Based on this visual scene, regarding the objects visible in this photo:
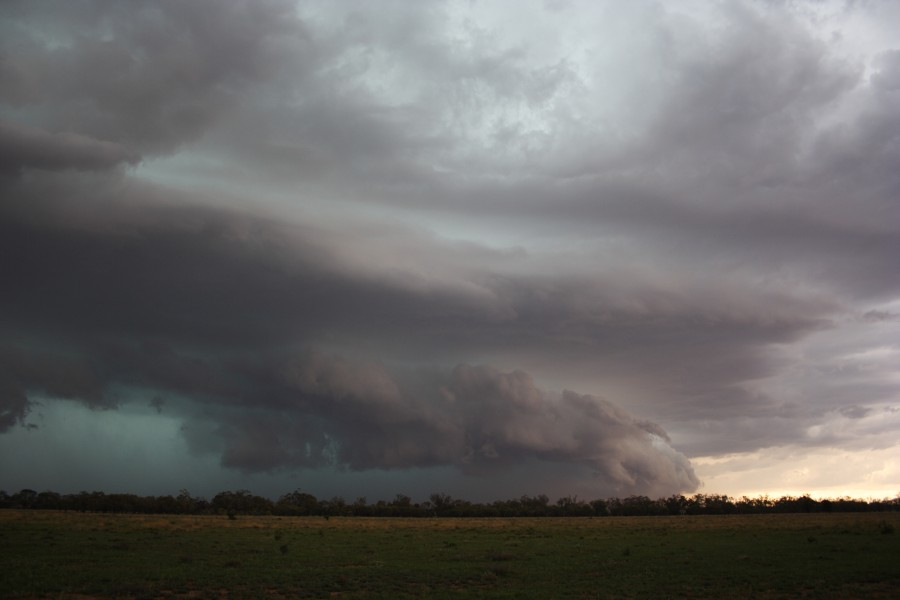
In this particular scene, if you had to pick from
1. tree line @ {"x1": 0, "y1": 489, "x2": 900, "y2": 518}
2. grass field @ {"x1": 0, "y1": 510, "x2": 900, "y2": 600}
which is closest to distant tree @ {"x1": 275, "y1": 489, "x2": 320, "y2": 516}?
tree line @ {"x1": 0, "y1": 489, "x2": 900, "y2": 518}

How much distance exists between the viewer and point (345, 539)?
200 feet

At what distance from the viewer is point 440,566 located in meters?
41.0

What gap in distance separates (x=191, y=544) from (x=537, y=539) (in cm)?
3062

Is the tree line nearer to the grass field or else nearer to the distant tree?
the distant tree

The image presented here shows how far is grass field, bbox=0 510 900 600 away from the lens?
30.6m

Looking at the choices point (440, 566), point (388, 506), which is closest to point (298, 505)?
point (388, 506)

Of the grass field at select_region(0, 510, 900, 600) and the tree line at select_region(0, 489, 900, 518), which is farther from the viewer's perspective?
the tree line at select_region(0, 489, 900, 518)

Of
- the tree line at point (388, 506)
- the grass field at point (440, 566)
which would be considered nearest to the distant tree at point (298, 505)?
the tree line at point (388, 506)

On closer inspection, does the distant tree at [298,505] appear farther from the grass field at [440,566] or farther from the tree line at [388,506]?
the grass field at [440,566]

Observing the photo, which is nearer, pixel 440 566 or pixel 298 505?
pixel 440 566

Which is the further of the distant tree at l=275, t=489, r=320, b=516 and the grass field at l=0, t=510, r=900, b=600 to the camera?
the distant tree at l=275, t=489, r=320, b=516

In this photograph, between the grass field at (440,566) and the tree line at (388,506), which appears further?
the tree line at (388,506)

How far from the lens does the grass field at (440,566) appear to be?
30594 mm

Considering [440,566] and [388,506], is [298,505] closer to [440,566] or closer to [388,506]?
[388,506]
